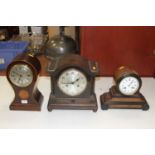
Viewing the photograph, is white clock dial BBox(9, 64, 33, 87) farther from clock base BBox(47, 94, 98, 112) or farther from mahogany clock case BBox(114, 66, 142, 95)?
mahogany clock case BBox(114, 66, 142, 95)

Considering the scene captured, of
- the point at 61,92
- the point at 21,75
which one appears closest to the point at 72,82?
the point at 61,92

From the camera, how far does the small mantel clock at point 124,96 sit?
0.72 metres

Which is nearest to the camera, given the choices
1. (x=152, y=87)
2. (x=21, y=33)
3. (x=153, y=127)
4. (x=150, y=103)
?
(x=153, y=127)

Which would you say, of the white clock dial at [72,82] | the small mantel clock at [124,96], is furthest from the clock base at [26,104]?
the small mantel clock at [124,96]

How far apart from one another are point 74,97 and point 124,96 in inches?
7.0

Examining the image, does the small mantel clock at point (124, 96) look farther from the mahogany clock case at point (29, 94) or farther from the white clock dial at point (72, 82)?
the mahogany clock case at point (29, 94)

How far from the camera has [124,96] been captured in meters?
0.75

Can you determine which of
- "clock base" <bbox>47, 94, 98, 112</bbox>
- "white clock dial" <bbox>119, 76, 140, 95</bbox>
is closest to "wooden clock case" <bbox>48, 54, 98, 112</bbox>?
"clock base" <bbox>47, 94, 98, 112</bbox>

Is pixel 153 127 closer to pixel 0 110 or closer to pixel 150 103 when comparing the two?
pixel 150 103

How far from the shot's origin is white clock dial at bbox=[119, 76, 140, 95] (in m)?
0.71
